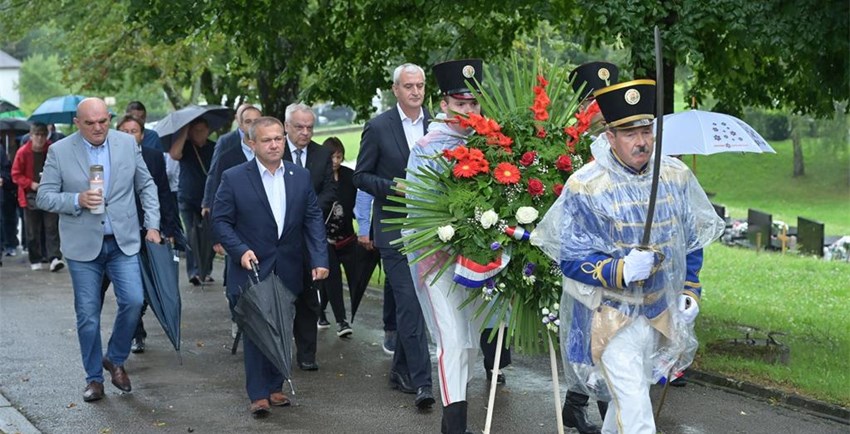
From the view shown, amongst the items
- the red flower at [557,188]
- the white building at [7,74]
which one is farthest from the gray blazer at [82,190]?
the white building at [7,74]

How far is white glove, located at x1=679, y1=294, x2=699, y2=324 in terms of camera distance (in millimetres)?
6457

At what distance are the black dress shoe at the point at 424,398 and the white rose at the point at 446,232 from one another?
186 cm

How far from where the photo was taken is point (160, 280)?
33.1 feet

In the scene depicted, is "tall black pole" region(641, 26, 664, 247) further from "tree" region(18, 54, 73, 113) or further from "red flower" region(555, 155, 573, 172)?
"tree" region(18, 54, 73, 113)

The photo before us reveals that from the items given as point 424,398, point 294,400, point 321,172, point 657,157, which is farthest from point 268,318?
point 657,157

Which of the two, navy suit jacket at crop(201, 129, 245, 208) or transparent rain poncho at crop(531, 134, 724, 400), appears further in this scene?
navy suit jacket at crop(201, 129, 245, 208)

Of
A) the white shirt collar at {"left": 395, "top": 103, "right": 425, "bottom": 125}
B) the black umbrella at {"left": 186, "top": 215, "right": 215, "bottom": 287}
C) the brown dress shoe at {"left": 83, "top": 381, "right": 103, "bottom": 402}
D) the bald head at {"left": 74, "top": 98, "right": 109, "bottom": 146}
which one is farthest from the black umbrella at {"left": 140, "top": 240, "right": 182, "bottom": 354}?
the black umbrella at {"left": 186, "top": 215, "right": 215, "bottom": 287}

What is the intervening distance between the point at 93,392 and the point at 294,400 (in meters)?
1.44

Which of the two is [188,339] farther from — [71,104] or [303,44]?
[71,104]

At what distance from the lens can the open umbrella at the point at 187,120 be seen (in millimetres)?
15398

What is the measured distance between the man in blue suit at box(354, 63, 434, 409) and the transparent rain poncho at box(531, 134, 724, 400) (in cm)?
285

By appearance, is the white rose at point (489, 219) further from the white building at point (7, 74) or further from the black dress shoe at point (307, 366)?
the white building at point (7, 74)

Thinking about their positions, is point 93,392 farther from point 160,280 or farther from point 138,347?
→ point 138,347

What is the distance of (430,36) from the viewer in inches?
656
